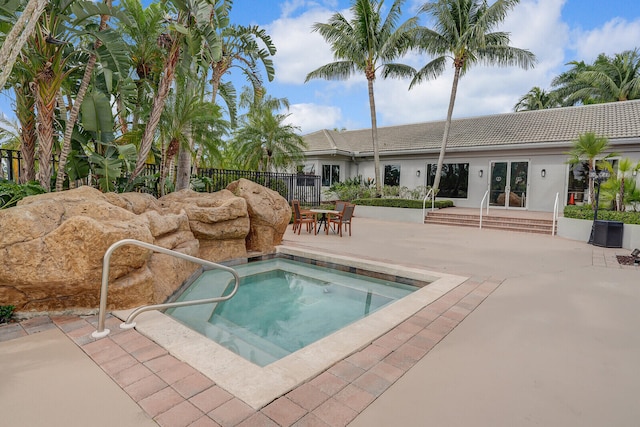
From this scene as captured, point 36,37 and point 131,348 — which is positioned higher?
point 36,37

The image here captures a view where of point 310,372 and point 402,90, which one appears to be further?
point 402,90

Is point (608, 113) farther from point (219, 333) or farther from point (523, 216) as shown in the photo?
point (219, 333)

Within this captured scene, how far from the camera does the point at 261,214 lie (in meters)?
7.96

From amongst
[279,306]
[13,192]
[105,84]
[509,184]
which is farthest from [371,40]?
[13,192]

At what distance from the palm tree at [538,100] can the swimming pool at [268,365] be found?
3460 cm

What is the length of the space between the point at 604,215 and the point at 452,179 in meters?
8.55

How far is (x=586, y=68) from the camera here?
28.1 metres

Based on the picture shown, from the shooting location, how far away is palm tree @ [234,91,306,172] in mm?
18594

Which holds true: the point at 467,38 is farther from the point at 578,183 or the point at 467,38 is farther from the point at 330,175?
the point at 330,175

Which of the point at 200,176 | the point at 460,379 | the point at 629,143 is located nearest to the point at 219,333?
the point at 460,379

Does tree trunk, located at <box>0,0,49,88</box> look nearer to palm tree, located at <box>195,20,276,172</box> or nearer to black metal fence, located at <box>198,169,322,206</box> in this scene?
palm tree, located at <box>195,20,276,172</box>

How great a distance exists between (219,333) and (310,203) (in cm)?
1398

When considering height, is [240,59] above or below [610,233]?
above

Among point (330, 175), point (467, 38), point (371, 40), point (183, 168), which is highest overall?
point (371, 40)
